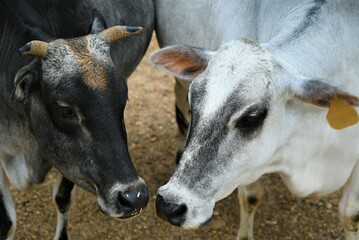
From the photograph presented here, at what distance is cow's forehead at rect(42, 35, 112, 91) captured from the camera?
4.44 metres

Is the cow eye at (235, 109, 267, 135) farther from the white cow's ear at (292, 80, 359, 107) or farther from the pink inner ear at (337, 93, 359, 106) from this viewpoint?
the pink inner ear at (337, 93, 359, 106)

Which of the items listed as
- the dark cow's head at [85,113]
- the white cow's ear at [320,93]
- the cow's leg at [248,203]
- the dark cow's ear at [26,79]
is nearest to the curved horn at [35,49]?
the dark cow's head at [85,113]

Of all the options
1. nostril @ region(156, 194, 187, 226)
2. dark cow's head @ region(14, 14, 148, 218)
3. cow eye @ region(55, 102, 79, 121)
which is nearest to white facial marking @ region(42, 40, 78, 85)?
dark cow's head @ region(14, 14, 148, 218)

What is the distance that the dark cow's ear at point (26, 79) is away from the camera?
15.0 ft

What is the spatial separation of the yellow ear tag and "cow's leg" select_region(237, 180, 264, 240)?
1183 mm

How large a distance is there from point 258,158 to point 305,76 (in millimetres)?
608

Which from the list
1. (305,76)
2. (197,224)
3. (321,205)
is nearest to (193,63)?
(305,76)

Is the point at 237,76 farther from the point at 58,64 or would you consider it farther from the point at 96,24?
the point at 96,24

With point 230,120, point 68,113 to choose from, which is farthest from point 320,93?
point 68,113

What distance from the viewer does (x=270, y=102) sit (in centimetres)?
419

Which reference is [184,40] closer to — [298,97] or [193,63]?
[193,63]

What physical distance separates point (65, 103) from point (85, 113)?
15 cm

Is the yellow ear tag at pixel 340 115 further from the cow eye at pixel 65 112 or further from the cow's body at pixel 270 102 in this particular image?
the cow eye at pixel 65 112

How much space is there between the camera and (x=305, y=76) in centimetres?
441
